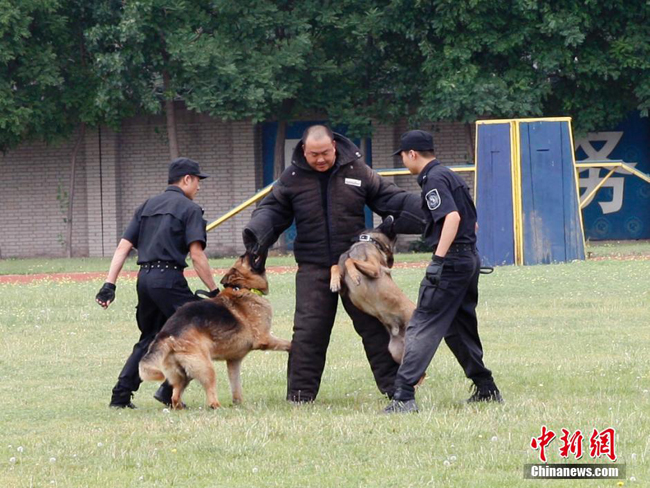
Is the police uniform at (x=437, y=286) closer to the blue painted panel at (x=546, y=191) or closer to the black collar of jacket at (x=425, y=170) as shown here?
the black collar of jacket at (x=425, y=170)

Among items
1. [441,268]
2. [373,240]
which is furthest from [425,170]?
[373,240]

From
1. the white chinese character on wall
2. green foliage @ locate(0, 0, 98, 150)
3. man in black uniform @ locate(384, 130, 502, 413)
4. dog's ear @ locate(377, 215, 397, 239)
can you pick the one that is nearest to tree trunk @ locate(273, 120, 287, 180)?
green foliage @ locate(0, 0, 98, 150)

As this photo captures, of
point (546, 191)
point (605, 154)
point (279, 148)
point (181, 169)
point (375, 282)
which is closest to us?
point (375, 282)

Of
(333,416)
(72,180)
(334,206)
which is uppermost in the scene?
(334,206)

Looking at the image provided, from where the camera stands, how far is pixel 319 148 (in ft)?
28.6

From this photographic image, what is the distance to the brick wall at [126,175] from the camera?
3056 cm

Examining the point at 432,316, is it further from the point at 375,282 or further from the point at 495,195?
the point at 495,195

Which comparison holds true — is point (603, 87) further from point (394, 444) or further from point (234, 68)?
point (394, 444)

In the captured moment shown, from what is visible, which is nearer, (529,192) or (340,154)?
(340,154)

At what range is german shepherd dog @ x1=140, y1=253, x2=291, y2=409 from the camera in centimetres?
855

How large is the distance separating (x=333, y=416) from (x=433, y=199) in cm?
161

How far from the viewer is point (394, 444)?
23.1 feet

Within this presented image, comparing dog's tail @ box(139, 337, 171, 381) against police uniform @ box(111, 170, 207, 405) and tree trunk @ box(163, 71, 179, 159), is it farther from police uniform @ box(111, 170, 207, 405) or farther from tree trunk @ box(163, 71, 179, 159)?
tree trunk @ box(163, 71, 179, 159)

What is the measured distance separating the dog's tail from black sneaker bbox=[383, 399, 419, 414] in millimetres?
1614
